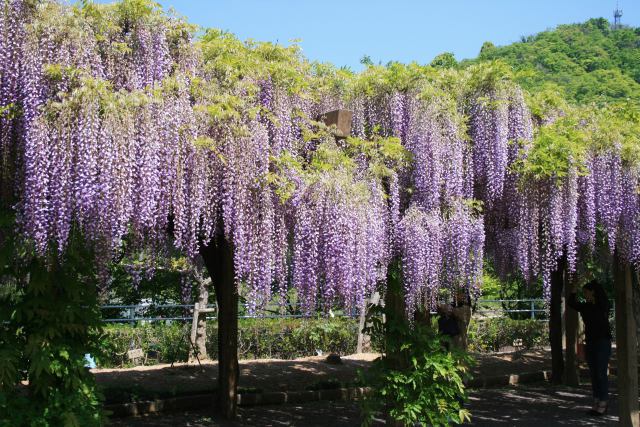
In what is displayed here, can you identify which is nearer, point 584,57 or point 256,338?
point 256,338

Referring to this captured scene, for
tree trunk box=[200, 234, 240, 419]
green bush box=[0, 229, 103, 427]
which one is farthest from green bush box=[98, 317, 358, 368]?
green bush box=[0, 229, 103, 427]

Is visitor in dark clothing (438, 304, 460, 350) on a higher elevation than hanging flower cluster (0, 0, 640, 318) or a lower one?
lower

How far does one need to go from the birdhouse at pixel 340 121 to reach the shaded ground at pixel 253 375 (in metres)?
4.89

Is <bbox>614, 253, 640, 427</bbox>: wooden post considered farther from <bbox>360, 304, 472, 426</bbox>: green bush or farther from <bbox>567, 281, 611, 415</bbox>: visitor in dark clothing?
<bbox>360, 304, 472, 426</bbox>: green bush

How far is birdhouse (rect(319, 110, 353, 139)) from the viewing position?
8.34m

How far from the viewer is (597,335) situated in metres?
9.95

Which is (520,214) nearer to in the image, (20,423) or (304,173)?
(304,173)

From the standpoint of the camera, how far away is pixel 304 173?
24.9 ft

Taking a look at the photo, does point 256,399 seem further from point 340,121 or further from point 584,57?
point 584,57

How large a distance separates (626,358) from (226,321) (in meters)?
5.18

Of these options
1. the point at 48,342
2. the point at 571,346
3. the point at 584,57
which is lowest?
the point at 571,346

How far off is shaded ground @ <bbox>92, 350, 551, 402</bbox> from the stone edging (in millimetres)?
277

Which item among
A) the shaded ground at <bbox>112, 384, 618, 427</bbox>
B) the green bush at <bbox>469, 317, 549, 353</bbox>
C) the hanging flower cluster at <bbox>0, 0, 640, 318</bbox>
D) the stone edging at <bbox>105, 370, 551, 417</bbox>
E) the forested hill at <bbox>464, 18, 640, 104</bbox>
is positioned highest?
the forested hill at <bbox>464, 18, 640, 104</bbox>

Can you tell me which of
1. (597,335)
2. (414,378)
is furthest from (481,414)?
(414,378)
